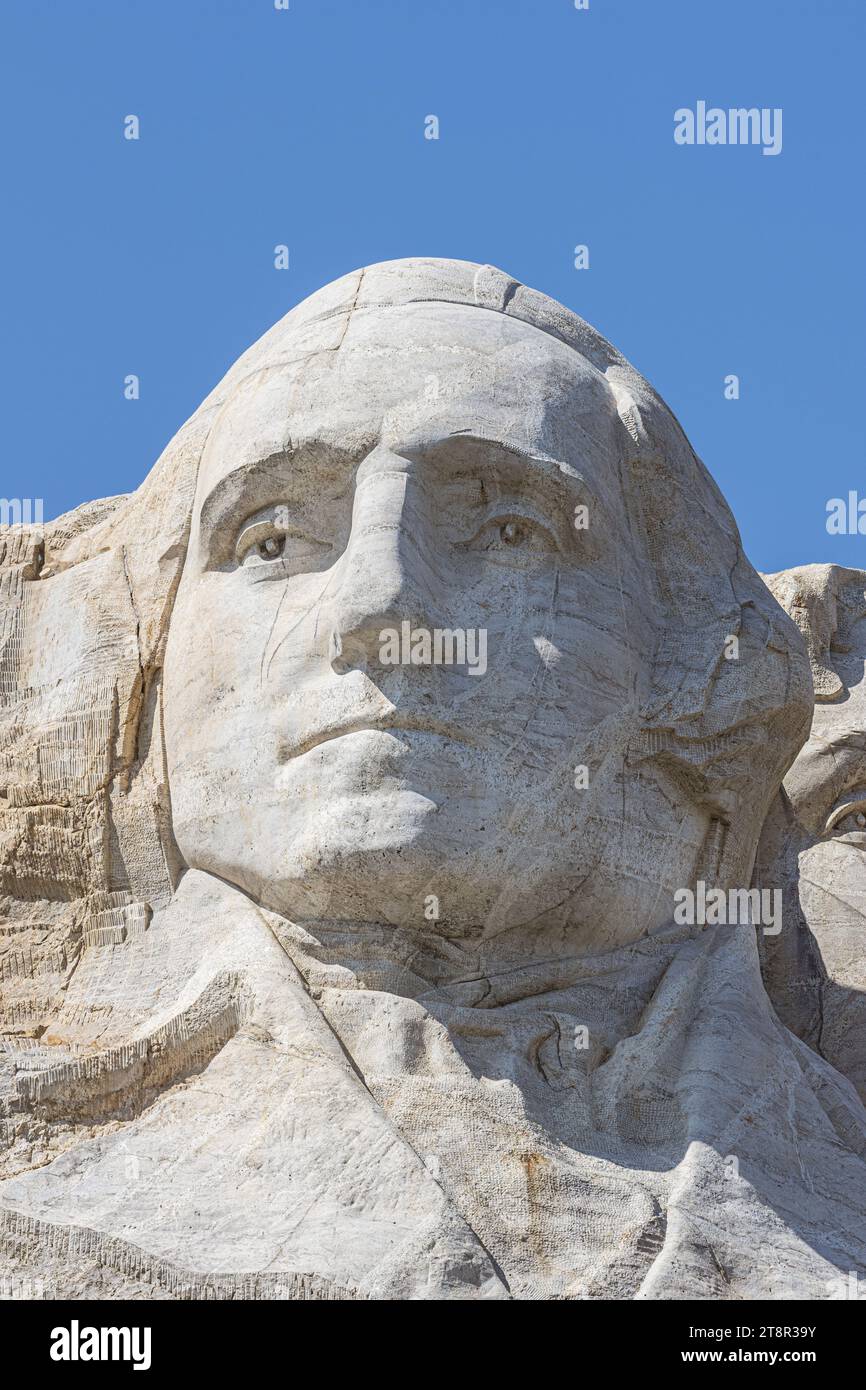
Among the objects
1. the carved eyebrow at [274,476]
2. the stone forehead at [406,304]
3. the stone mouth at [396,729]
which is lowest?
the stone mouth at [396,729]

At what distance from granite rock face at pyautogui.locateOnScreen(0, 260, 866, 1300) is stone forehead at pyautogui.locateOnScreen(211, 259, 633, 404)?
0.02 m

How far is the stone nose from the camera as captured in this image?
8711 mm

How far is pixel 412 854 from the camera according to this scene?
852cm

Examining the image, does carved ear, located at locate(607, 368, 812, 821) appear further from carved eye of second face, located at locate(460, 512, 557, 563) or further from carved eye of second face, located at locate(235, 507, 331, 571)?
carved eye of second face, located at locate(235, 507, 331, 571)

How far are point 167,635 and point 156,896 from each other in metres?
0.93

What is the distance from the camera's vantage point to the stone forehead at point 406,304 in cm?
973

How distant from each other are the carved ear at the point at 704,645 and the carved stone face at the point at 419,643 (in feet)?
0.42

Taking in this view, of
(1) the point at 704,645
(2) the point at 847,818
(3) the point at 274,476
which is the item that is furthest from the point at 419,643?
(2) the point at 847,818

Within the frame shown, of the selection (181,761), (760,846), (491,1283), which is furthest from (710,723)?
(491,1283)
